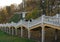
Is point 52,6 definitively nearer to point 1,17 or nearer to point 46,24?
point 46,24

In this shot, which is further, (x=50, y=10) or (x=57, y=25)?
(x=50, y=10)

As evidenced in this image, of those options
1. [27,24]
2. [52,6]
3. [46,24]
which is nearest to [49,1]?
[52,6]

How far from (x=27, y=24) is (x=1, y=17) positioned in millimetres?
46726

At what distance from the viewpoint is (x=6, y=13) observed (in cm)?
7625

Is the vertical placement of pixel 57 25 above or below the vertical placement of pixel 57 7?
below

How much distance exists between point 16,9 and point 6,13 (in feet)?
24.2

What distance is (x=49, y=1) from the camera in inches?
1448

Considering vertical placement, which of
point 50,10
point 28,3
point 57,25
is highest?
point 28,3

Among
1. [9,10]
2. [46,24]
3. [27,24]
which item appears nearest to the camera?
[46,24]

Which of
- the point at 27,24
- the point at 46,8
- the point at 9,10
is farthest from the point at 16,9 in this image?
the point at 27,24

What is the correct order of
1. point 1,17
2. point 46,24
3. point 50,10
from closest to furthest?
point 46,24 → point 50,10 → point 1,17

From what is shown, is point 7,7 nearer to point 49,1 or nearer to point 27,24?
point 49,1

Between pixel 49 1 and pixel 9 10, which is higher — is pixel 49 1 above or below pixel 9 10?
below

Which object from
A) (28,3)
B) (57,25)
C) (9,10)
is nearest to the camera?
(57,25)
